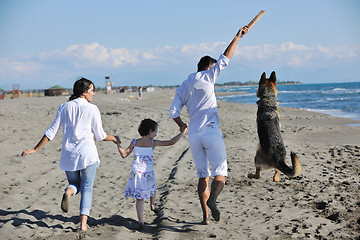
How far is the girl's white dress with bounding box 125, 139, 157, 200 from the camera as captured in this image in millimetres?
4273

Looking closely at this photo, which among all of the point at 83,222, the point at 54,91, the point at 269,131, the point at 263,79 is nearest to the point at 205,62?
the point at 263,79

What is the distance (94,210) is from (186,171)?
273 centimetres

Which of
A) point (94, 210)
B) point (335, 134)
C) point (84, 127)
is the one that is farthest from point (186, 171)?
point (335, 134)

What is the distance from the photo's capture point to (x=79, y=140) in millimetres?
3980

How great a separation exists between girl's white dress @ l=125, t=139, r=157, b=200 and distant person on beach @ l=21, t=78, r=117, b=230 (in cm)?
51

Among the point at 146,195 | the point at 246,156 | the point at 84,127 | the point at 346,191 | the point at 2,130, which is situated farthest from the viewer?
the point at 2,130

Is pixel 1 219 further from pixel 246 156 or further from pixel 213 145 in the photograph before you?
pixel 246 156

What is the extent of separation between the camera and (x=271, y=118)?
498 cm

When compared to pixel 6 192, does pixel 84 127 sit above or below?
above

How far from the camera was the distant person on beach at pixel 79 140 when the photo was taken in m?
3.97

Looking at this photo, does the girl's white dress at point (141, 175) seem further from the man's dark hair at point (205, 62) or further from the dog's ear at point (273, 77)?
the dog's ear at point (273, 77)

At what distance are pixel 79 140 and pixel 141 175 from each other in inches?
37.1

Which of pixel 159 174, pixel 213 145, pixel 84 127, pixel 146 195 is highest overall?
pixel 84 127

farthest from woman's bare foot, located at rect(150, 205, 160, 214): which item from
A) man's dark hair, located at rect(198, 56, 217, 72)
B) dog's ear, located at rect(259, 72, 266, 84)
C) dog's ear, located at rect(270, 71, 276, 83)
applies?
dog's ear, located at rect(270, 71, 276, 83)
